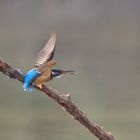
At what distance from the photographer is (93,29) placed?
987 cm

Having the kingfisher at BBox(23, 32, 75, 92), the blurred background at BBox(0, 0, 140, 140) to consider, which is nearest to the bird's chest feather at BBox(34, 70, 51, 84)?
the kingfisher at BBox(23, 32, 75, 92)

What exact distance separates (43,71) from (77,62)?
7.00m

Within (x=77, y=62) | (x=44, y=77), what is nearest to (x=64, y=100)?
(x=44, y=77)

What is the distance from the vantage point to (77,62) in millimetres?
8547

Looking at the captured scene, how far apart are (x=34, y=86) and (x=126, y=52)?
775 cm

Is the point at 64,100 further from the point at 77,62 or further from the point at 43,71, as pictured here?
the point at 77,62

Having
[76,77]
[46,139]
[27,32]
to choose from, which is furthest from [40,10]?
[46,139]

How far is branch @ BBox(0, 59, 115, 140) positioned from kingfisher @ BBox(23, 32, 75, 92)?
0.03m

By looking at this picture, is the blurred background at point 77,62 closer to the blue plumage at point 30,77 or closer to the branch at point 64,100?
the branch at point 64,100

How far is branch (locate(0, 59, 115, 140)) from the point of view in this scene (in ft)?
5.27

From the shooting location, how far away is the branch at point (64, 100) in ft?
5.27

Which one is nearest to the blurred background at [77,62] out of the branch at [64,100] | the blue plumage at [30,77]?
the branch at [64,100]

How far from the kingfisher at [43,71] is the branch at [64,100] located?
31mm

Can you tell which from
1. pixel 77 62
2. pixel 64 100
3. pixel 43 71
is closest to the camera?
pixel 43 71
